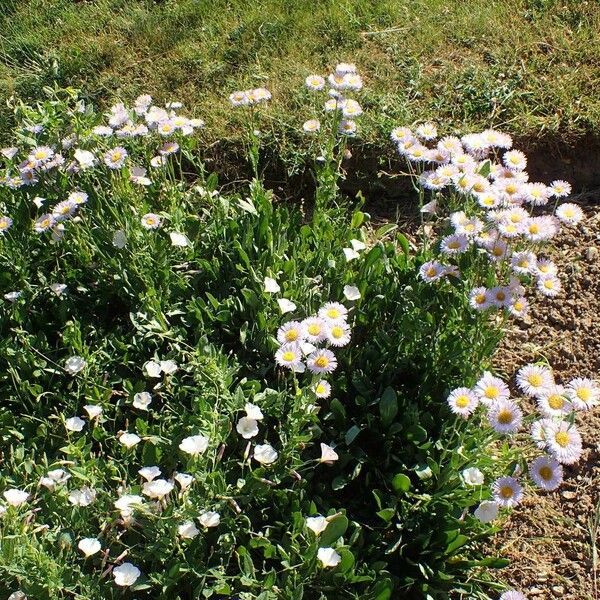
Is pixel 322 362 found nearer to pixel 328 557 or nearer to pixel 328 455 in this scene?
pixel 328 455

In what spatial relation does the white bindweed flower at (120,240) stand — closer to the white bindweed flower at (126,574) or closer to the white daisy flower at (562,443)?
the white bindweed flower at (126,574)

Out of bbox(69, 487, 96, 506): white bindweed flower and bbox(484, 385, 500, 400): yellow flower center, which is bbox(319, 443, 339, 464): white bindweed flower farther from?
bbox(69, 487, 96, 506): white bindweed flower

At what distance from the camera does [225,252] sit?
2881mm

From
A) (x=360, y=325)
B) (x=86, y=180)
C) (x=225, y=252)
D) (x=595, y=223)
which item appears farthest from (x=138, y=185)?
(x=595, y=223)

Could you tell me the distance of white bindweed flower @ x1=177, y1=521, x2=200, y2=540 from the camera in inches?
78.5

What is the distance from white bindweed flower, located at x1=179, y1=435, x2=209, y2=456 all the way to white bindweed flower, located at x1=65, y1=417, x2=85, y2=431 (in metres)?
0.50

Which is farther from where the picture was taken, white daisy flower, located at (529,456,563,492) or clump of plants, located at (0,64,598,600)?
clump of plants, located at (0,64,598,600)

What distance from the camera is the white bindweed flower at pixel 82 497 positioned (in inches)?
82.4

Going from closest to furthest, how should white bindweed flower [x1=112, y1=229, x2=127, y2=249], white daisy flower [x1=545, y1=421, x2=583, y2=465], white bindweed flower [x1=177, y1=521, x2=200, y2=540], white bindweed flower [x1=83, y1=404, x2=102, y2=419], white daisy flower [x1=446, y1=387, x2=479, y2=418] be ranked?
white daisy flower [x1=545, y1=421, x2=583, y2=465] → white bindweed flower [x1=177, y1=521, x2=200, y2=540] → white daisy flower [x1=446, y1=387, x2=479, y2=418] → white bindweed flower [x1=83, y1=404, x2=102, y2=419] → white bindweed flower [x1=112, y1=229, x2=127, y2=249]

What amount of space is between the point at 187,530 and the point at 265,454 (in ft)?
1.05

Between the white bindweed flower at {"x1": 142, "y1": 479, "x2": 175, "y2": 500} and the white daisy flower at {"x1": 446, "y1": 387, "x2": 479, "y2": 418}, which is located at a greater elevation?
the white bindweed flower at {"x1": 142, "y1": 479, "x2": 175, "y2": 500}

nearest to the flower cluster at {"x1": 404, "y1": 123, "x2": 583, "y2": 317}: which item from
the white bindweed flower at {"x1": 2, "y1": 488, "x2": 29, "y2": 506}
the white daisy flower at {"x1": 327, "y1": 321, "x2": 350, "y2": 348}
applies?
the white daisy flower at {"x1": 327, "y1": 321, "x2": 350, "y2": 348}

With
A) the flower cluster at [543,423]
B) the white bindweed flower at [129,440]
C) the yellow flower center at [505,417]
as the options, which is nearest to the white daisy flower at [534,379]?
the flower cluster at [543,423]

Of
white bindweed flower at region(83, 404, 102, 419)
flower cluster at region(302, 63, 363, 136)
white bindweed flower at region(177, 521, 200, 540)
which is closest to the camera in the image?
white bindweed flower at region(177, 521, 200, 540)
